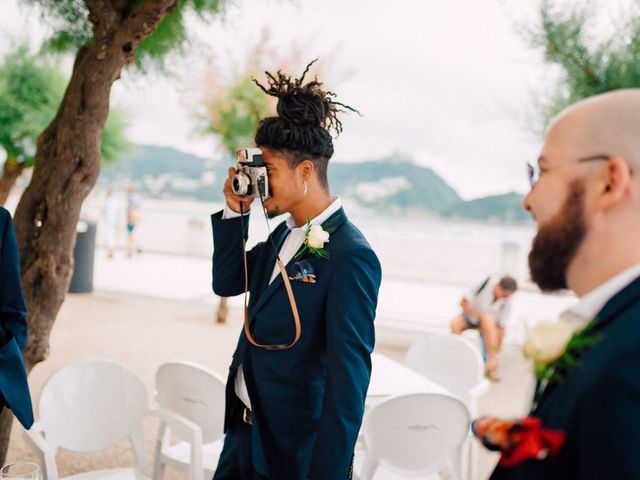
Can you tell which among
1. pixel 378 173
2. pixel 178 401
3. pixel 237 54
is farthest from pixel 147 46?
pixel 378 173

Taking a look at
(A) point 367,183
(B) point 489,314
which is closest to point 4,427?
(B) point 489,314

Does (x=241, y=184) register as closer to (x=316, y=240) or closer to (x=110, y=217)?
(x=316, y=240)

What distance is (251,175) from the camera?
1715 millimetres

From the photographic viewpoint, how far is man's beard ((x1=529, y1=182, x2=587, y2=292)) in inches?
29.1

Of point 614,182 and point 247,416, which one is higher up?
point 614,182

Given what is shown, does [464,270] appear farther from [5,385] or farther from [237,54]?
[5,385]

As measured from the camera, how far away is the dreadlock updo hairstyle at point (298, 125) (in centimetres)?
175

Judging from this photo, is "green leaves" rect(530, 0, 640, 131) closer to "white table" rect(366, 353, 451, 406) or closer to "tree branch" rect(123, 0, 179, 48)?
"white table" rect(366, 353, 451, 406)

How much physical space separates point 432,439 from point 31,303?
6.37 ft

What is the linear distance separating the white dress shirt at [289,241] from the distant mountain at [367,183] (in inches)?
2046

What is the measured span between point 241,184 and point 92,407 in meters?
1.36

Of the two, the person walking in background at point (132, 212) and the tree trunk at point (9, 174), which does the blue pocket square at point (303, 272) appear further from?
the person walking in background at point (132, 212)

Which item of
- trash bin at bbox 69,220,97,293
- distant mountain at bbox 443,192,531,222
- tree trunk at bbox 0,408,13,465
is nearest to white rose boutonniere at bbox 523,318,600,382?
tree trunk at bbox 0,408,13,465

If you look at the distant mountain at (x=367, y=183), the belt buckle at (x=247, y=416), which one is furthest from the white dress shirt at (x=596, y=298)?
the distant mountain at (x=367, y=183)
